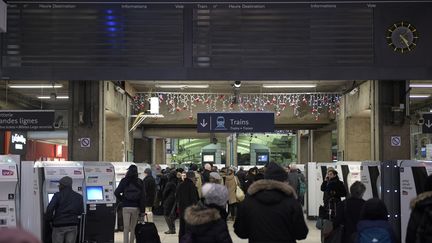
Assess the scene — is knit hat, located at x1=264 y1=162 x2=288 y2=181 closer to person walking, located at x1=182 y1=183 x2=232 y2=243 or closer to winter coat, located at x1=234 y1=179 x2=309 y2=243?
winter coat, located at x1=234 y1=179 x2=309 y2=243

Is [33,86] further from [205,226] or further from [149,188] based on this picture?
[205,226]

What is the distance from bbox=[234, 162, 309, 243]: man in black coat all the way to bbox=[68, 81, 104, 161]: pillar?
9.17 metres

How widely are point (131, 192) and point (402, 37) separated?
554 cm

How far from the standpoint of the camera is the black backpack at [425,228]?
5094 millimetres

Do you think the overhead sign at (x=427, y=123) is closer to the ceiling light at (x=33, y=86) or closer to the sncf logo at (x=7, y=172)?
the sncf logo at (x=7, y=172)

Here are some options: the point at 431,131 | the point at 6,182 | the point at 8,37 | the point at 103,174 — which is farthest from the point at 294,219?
the point at 431,131

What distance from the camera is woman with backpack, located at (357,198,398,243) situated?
5293 mm

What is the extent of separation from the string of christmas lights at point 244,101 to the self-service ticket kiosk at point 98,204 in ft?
34.7

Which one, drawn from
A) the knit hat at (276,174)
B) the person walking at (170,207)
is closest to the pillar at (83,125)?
the person walking at (170,207)

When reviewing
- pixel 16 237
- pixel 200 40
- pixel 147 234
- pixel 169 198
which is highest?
pixel 200 40

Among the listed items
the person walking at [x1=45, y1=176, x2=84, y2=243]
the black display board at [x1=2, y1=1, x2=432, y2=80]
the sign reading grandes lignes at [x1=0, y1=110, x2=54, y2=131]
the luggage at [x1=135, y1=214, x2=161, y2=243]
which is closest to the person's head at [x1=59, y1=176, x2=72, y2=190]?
the person walking at [x1=45, y1=176, x2=84, y2=243]

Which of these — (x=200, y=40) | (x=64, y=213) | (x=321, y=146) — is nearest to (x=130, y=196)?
(x=64, y=213)

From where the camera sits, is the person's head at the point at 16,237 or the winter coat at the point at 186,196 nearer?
the person's head at the point at 16,237

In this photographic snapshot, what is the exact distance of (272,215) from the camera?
4.98 metres
